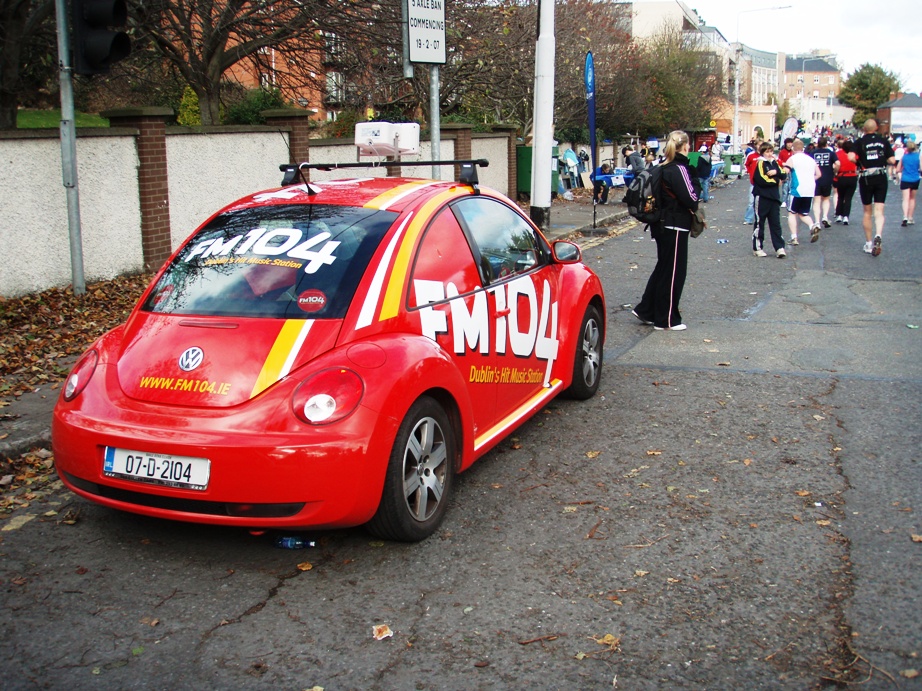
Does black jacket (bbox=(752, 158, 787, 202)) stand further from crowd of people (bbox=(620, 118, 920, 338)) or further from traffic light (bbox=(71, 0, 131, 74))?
traffic light (bbox=(71, 0, 131, 74))

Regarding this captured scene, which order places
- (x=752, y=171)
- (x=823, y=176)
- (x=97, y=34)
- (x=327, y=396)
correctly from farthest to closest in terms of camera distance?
(x=823, y=176) < (x=752, y=171) < (x=97, y=34) < (x=327, y=396)

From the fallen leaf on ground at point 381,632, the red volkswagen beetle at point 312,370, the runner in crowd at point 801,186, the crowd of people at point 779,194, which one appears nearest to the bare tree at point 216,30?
the crowd of people at point 779,194

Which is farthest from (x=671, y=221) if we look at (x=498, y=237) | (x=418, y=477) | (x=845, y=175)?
(x=845, y=175)

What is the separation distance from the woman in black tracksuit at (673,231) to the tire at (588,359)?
2.23 m

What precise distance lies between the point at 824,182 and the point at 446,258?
16130 mm

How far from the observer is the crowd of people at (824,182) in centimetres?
1512

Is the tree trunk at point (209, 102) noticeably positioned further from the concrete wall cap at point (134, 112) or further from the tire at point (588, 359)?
the tire at point (588, 359)

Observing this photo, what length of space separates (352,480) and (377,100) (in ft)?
64.3

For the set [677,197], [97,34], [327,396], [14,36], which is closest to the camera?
[327,396]

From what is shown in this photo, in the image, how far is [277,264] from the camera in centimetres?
475

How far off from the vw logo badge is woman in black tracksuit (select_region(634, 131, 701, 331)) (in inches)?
219

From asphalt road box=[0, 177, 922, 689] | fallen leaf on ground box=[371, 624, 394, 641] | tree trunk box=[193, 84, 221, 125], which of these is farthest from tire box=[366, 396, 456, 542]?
tree trunk box=[193, 84, 221, 125]

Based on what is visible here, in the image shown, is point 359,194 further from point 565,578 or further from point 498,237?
point 565,578

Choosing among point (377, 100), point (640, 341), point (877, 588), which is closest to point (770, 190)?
point (640, 341)
